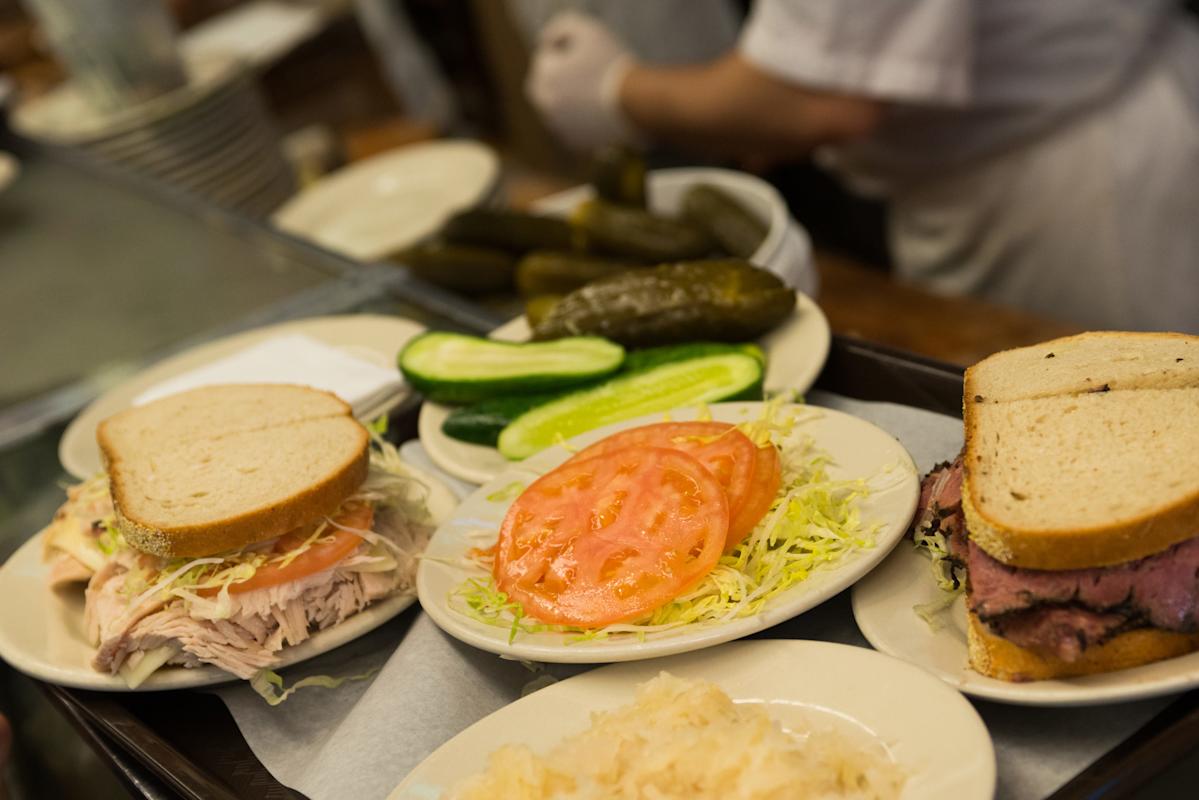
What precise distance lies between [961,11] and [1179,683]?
2172 millimetres

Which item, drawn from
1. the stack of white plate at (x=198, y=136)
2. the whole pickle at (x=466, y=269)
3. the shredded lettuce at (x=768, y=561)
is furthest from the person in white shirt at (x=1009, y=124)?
the shredded lettuce at (x=768, y=561)

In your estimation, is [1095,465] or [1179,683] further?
[1095,465]

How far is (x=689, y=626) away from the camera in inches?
49.9

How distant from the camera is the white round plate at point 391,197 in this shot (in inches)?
130

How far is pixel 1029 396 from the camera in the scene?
1.34 metres

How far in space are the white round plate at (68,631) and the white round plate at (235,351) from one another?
0.28 metres

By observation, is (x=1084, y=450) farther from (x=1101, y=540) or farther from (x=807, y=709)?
(x=807, y=709)

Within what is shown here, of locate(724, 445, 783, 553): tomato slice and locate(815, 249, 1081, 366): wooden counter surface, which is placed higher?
locate(724, 445, 783, 553): tomato slice

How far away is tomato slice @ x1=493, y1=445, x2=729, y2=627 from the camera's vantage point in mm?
1314

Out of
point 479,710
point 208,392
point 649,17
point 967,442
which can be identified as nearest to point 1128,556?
point 967,442

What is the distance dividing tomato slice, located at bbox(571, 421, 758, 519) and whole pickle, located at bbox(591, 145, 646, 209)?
1.18 meters

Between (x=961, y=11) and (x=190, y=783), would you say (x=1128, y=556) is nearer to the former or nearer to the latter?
(x=190, y=783)

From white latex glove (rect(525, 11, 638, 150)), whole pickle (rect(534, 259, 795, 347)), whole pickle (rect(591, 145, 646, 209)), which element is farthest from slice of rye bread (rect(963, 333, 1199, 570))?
white latex glove (rect(525, 11, 638, 150))

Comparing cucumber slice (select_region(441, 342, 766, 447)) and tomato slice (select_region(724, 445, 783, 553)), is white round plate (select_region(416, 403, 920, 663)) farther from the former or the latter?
cucumber slice (select_region(441, 342, 766, 447))
